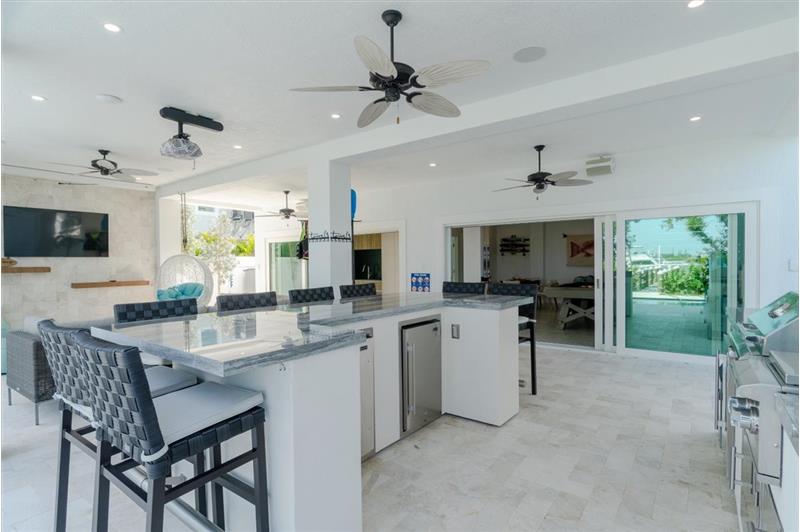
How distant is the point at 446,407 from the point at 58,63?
3860mm

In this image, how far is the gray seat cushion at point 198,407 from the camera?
126 cm

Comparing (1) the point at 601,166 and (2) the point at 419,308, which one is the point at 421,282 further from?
(2) the point at 419,308

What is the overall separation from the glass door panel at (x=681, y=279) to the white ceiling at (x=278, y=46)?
3.02 m

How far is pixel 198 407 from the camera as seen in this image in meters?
1.39

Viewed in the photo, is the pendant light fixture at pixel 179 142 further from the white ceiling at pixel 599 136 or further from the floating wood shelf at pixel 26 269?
the floating wood shelf at pixel 26 269

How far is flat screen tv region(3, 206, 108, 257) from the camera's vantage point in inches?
230

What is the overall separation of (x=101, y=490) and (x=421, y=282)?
577 cm

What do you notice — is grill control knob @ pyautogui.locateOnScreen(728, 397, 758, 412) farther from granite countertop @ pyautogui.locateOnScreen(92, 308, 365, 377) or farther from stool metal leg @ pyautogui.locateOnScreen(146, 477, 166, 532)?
stool metal leg @ pyautogui.locateOnScreen(146, 477, 166, 532)

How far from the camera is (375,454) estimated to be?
2.57 m

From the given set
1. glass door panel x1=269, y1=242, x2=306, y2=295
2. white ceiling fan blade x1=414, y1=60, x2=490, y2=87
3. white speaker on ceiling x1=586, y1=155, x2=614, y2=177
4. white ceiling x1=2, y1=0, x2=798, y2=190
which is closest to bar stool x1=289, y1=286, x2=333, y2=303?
white ceiling x1=2, y1=0, x2=798, y2=190

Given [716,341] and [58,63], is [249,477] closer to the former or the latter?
[58,63]

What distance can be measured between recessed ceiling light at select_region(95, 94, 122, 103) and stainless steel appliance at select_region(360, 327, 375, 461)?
3.07m

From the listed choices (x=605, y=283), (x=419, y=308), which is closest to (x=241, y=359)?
(x=419, y=308)

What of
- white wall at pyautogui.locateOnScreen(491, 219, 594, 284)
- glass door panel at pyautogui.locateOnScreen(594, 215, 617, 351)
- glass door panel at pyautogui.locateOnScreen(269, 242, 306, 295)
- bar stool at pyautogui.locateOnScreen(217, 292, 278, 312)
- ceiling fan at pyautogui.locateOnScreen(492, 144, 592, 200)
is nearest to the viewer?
bar stool at pyautogui.locateOnScreen(217, 292, 278, 312)
